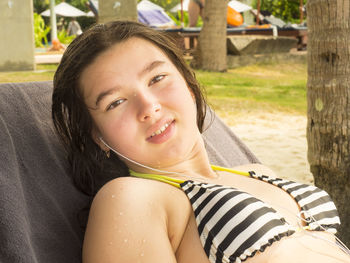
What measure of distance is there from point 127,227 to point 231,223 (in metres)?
0.33

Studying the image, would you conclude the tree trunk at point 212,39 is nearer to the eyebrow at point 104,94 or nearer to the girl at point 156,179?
the girl at point 156,179

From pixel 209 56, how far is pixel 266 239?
11910mm

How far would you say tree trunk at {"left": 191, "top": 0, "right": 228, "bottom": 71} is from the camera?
40.8 ft

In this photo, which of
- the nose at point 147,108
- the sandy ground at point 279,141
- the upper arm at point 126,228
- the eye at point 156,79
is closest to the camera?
the upper arm at point 126,228

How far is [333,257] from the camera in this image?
64.5 inches

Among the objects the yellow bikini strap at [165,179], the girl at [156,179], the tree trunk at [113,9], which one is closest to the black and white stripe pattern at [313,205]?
the girl at [156,179]

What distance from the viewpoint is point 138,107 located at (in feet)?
5.51

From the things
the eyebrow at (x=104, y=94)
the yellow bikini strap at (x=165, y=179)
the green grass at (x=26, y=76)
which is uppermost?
the eyebrow at (x=104, y=94)

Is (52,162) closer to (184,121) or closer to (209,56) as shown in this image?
(184,121)

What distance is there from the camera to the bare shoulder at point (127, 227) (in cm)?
143

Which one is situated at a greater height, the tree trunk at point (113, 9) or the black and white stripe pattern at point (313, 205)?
the tree trunk at point (113, 9)

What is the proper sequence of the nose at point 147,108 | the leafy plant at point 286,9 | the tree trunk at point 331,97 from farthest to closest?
the leafy plant at point 286,9 → the tree trunk at point 331,97 → the nose at point 147,108

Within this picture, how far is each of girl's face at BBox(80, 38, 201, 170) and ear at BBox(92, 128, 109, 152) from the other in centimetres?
3

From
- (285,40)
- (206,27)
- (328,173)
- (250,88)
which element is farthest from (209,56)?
(328,173)
